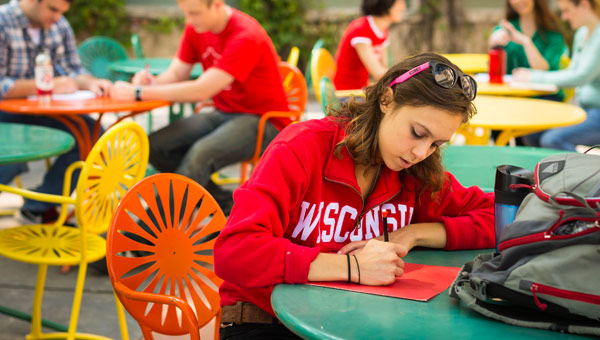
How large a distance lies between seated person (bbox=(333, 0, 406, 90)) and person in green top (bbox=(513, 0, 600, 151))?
0.99 m

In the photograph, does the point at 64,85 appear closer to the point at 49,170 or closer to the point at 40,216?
the point at 49,170

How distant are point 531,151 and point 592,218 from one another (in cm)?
151

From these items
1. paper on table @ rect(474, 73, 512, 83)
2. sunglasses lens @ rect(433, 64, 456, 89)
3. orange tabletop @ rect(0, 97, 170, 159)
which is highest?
sunglasses lens @ rect(433, 64, 456, 89)

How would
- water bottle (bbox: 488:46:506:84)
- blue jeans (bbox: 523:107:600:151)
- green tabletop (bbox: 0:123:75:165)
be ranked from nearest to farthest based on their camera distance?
1. green tabletop (bbox: 0:123:75:165)
2. blue jeans (bbox: 523:107:600:151)
3. water bottle (bbox: 488:46:506:84)

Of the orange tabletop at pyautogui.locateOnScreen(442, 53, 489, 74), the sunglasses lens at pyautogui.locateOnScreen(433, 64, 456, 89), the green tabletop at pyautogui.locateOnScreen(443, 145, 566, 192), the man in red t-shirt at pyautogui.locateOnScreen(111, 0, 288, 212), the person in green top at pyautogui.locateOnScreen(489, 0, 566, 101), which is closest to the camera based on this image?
the sunglasses lens at pyautogui.locateOnScreen(433, 64, 456, 89)

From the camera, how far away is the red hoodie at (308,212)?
1.38 m

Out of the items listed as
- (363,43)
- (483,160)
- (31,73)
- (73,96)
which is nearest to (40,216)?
(73,96)

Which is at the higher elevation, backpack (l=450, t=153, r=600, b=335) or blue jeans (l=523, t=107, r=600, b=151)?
backpack (l=450, t=153, r=600, b=335)

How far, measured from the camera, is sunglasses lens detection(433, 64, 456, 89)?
4.87ft

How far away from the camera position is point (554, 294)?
1124mm

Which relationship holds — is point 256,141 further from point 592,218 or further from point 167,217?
point 592,218

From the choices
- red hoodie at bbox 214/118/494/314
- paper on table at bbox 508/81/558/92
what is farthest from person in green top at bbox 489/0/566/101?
red hoodie at bbox 214/118/494/314

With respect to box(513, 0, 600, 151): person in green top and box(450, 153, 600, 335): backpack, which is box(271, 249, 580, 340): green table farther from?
box(513, 0, 600, 151): person in green top

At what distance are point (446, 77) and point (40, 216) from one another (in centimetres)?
323
